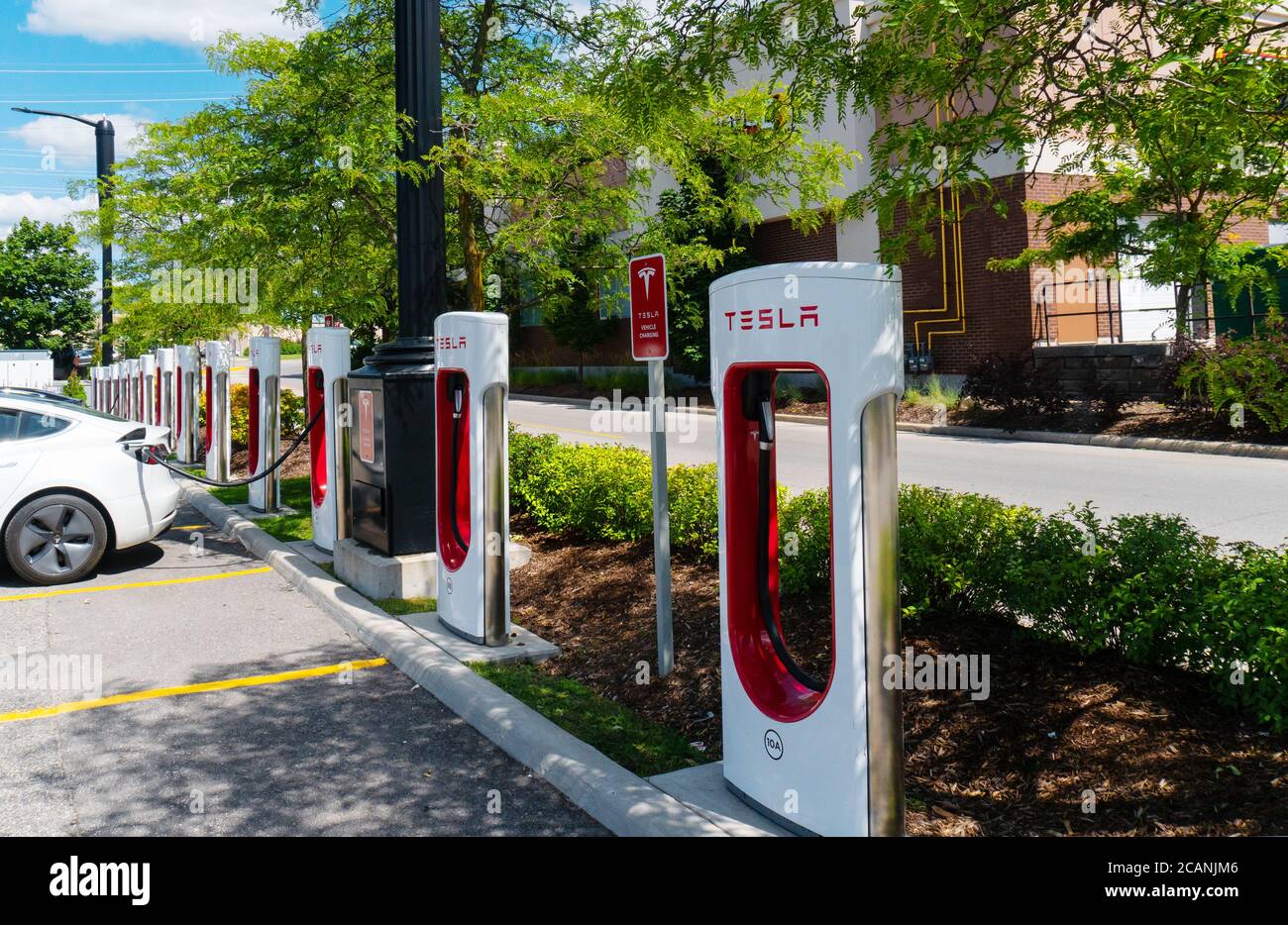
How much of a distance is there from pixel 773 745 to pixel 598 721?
4.82 feet

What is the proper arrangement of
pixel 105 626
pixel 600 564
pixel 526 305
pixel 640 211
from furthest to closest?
pixel 526 305
pixel 640 211
pixel 600 564
pixel 105 626

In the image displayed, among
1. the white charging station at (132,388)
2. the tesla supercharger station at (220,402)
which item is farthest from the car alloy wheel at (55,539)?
the white charging station at (132,388)

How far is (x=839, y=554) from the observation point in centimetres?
350

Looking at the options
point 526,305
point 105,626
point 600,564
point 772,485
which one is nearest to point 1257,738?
point 772,485

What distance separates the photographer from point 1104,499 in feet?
36.7

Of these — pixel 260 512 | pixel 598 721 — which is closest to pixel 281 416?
pixel 260 512

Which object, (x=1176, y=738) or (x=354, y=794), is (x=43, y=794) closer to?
(x=354, y=794)

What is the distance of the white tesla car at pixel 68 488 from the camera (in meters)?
8.70

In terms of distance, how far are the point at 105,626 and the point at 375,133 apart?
163 inches

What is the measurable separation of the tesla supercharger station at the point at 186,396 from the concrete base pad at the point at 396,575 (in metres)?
10.2

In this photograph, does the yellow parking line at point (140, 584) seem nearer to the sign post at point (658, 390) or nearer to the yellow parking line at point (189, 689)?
the yellow parking line at point (189, 689)

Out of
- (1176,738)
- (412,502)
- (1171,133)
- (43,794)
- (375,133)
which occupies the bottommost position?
(43,794)

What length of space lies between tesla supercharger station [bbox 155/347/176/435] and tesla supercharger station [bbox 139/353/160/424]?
58 cm

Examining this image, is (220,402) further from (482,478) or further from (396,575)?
(482,478)
